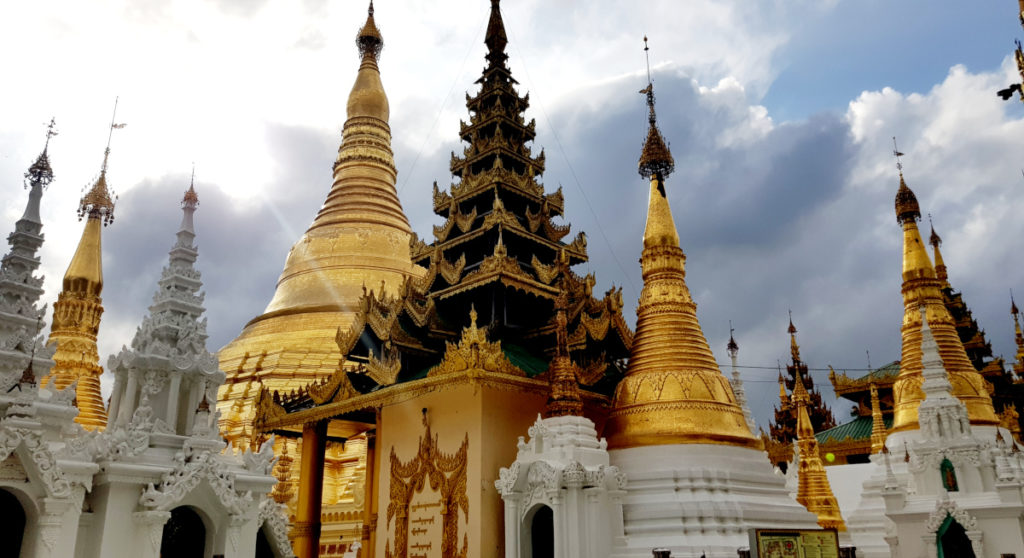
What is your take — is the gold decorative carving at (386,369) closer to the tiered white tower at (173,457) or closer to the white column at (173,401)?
the tiered white tower at (173,457)

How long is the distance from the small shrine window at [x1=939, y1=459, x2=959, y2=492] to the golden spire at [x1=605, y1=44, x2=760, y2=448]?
3.47 meters

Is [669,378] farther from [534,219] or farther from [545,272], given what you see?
[534,219]

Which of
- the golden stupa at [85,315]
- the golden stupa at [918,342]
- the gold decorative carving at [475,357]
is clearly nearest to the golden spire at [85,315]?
the golden stupa at [85,315]

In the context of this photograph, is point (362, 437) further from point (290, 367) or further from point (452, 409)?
point (452, 409)

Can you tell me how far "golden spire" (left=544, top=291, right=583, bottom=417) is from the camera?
12289 mm

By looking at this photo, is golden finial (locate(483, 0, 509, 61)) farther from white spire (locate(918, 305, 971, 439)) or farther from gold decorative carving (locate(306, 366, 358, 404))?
white spire (locate(918, 305, 971, 439))

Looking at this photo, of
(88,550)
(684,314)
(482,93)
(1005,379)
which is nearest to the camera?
(88,550)

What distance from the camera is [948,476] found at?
13.8 m

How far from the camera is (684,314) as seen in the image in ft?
46.6

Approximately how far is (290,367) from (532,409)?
9.72m

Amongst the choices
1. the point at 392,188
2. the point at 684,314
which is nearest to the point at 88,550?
the point at 684,314

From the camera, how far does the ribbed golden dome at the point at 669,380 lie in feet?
42.1

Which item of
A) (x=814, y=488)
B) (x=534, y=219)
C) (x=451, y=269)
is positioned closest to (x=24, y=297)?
(x=451, y=269)

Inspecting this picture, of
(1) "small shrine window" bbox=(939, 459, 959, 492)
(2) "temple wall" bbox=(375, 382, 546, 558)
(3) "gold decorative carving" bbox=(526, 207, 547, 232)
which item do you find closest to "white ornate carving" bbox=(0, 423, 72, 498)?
(2) "temple wall" bbox=(375, 382, 546, 558)
